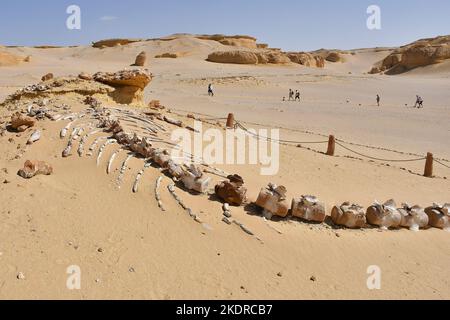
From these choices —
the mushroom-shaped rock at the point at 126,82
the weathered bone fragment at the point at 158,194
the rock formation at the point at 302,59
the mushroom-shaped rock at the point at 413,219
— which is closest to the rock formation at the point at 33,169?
the weathered bone fragment at the point at 158,194

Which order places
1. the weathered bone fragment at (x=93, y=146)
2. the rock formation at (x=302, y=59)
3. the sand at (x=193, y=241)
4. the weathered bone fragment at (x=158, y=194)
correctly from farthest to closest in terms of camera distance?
the rock formation at (x=302, y=59), the weathered bone fragment at (x=93, y=146), the weathered bone fragment at (x=158, y=194), the sand at (x=193, y=241)

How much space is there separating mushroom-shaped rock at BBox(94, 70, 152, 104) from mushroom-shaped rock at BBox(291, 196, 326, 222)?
228 inches

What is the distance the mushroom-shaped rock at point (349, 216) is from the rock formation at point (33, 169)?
4367 mm

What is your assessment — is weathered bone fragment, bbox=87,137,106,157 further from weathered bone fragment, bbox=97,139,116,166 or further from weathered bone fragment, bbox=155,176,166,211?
weathered bone fragment, bbox=155,176,166,211

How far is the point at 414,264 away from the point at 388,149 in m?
8.17

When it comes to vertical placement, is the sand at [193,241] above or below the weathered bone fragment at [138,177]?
below

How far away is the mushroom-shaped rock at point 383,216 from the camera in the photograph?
637cm

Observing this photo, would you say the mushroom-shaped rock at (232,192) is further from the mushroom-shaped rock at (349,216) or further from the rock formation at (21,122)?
the rock formation at (21,122)

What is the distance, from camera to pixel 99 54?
48312 millimetres

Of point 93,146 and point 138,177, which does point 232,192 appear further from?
point 93,146

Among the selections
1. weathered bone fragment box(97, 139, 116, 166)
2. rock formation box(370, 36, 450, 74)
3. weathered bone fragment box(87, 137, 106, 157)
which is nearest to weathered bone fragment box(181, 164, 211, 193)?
weathered bone fragment box(97, 139, 116, 166)

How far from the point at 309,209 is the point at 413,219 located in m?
1.75

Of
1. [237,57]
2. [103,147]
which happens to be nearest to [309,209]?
[103,147]
